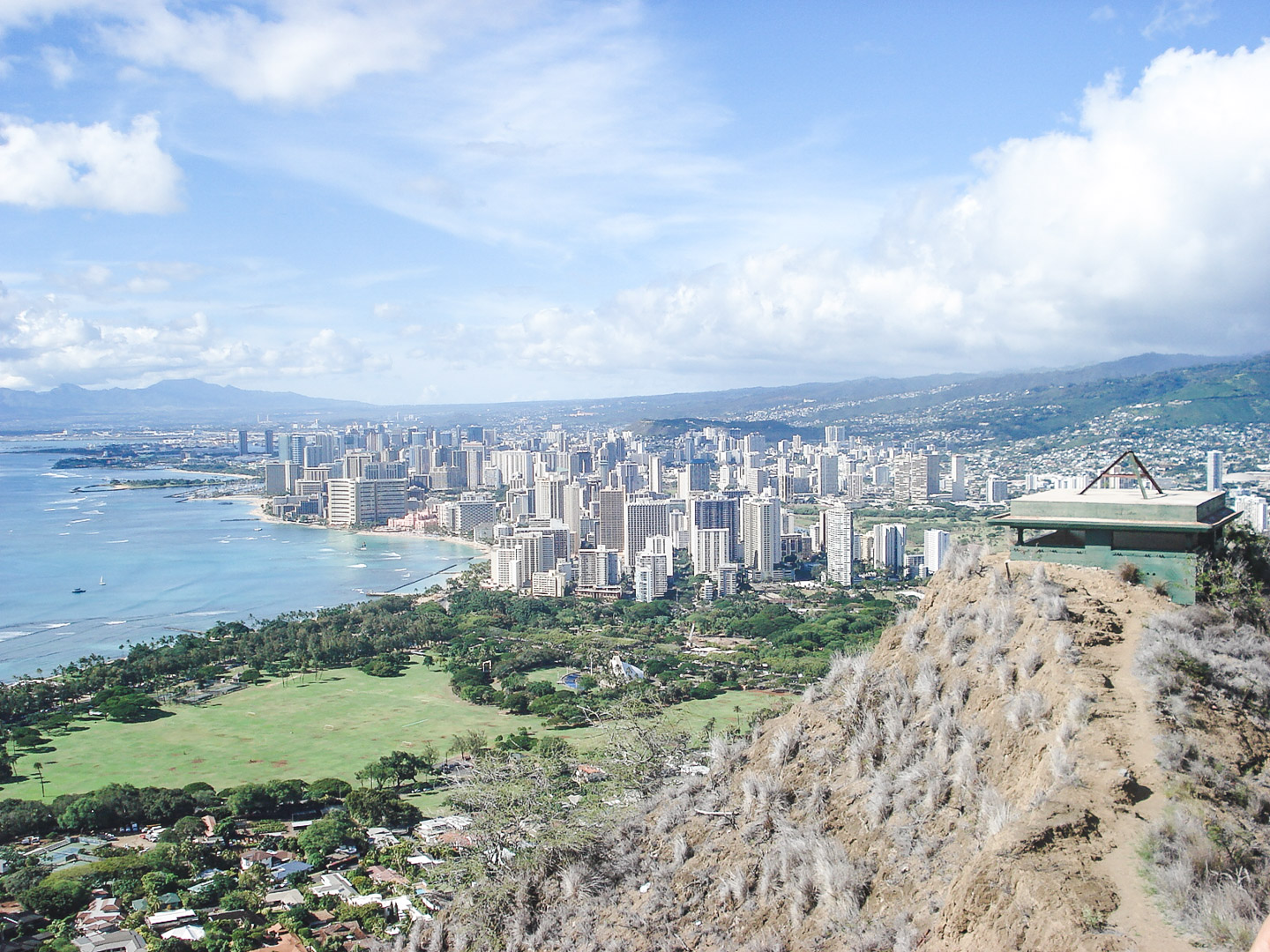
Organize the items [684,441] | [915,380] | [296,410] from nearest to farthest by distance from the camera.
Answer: [684,441], [915,380], [296,410]

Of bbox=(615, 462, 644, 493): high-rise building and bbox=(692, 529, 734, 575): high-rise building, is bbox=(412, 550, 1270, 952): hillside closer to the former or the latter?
bbox=(692, 529, 734, 575): high-rise building

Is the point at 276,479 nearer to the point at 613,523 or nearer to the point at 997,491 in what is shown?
the point at 613,523

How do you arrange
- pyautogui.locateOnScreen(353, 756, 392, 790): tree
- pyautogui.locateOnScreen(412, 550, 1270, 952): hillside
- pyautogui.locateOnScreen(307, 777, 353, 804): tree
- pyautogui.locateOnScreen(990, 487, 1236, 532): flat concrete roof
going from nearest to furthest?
pyautogui.locateOnScreen(412, 550, 1270, 952): hillside, pyautogui.locateOnScreen(990, 487, 1236, 532): flat concrete roof, pyautogui.locateOnScreen(307, 777, 353, 804): tree, pyautogui.locateOnScreen(353, 756, 392, 790): tree

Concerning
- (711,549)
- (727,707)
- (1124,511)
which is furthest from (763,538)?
(1124,511)

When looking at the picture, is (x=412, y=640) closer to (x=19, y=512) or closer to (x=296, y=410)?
(x=19, y=512)

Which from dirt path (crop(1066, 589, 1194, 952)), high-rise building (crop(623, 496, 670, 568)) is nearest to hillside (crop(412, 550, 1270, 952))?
dirt path (crop(1066, 589, 1194, 952))

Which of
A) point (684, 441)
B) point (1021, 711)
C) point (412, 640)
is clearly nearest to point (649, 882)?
point (1021, 711)

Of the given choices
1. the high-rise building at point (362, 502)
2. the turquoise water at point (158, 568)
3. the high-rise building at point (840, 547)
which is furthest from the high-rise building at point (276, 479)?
the high-rise building at point (840, 547)
